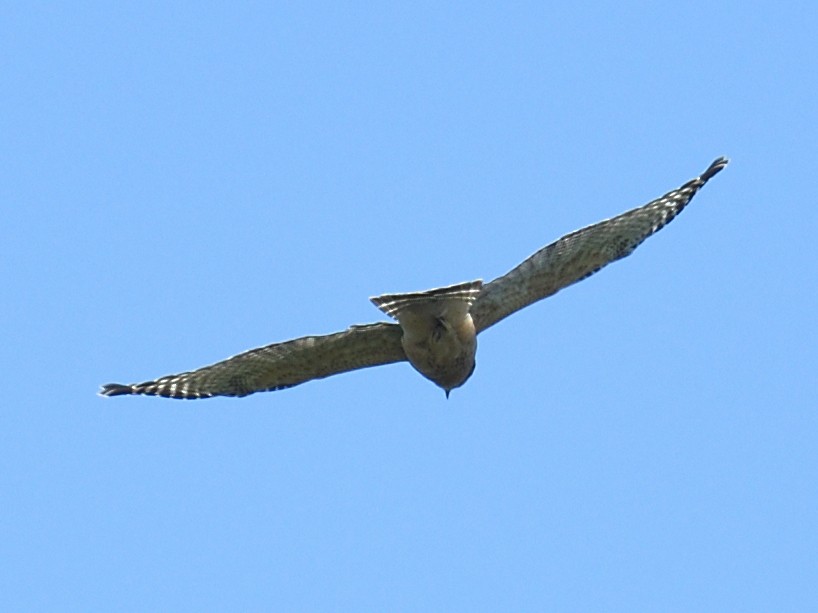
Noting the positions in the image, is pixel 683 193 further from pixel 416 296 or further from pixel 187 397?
pixel 187 397

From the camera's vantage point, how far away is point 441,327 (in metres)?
14.1

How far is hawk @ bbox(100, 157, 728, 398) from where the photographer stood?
1404 cm

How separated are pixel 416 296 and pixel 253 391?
249 cm

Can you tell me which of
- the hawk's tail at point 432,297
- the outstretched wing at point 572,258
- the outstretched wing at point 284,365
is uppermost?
the outstretched wing at point 572,258

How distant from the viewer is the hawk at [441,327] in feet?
46.1

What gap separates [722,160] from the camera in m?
15.0

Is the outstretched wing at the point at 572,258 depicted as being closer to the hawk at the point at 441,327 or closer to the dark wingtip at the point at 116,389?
the hawk at the point at 441,327

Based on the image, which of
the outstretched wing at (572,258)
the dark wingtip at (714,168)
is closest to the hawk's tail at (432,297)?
the outstretched wing at (572,258)

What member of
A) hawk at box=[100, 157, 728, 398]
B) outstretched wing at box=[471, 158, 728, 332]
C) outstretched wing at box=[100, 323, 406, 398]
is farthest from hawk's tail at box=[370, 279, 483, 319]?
outstretched wing at box=[100, 323, 406, 398]

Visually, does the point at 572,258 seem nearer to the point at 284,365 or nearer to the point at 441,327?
the point at 441,327

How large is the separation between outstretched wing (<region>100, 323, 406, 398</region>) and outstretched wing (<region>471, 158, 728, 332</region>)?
0.97m

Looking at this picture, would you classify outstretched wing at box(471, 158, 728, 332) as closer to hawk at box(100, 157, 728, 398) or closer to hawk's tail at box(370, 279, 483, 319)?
hawk at box(100, 157, 728, 398)

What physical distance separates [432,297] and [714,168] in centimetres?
331

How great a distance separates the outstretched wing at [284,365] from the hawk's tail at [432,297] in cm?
76
